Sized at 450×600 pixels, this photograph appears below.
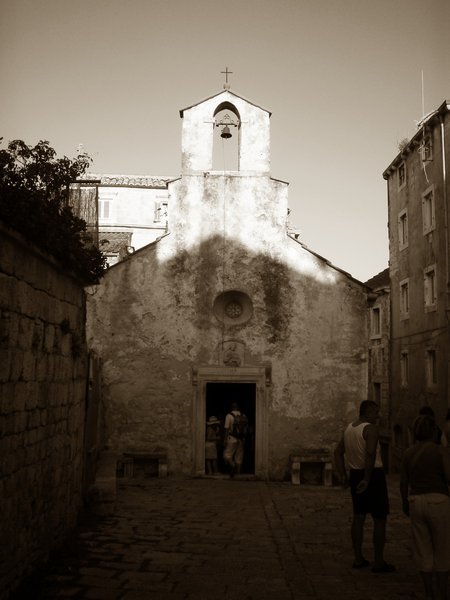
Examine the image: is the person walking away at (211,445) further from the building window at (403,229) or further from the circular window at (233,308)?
the building window at (403,229)

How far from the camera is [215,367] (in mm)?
15898

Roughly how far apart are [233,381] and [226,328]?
1.30m

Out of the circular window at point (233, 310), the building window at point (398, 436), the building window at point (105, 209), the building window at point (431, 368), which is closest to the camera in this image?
the circular window at point (233, 310)

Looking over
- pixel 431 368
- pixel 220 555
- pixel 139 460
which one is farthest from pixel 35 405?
Answer: pixel 431 368

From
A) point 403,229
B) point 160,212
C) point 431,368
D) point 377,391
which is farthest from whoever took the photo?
point 160,212

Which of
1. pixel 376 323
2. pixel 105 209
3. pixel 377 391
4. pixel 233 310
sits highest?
pixel 105 209

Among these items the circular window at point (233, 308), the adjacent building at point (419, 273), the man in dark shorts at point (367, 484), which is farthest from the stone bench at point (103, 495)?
the adjacent building at point (419, 273)

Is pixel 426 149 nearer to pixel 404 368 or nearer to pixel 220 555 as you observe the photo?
pixel 404 368

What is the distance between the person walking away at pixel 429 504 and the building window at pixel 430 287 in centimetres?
1711

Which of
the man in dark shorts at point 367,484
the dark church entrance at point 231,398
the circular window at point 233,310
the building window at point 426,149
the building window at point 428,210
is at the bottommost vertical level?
the man in dark shorts at point 367,484

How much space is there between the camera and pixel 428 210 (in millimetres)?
22938

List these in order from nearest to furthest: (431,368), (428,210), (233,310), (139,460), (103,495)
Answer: (103,495) → (139,460) → (233,310) → (431,368) → (428,210)

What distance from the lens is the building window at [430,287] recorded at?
22234mm

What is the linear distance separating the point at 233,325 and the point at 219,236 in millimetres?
2246
